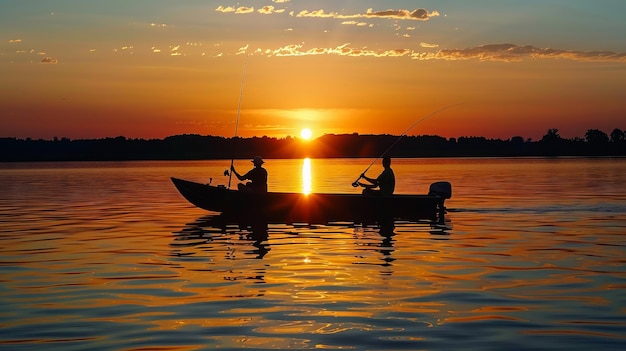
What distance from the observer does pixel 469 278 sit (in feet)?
43.9

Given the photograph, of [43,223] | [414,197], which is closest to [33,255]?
[43,223]

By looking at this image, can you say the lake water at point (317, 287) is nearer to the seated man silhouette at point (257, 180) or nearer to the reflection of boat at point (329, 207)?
the reflection of boat at point (329, 207)

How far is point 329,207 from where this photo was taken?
25.6m

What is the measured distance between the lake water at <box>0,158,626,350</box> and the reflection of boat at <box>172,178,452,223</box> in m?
0.97

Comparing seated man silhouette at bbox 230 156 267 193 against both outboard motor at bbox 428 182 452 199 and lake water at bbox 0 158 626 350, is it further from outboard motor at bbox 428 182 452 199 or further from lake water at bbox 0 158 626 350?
outboard motor at bbox 428 182 452 199

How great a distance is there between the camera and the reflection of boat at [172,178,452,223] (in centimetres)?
2531

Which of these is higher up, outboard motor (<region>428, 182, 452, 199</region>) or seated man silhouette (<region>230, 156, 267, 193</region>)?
seated man silhouette (<region>230, 156, 267, 193</region>)

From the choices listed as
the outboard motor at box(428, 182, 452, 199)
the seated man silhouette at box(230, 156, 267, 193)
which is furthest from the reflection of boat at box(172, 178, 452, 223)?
the outboard motor at box(428, 182, 452, 199)

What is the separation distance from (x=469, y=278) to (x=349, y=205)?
473 inches

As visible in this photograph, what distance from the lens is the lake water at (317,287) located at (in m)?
9.25

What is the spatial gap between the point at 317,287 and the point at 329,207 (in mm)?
13038

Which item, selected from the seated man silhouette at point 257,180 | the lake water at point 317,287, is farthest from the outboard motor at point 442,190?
the seated man silhouette at point 257,180

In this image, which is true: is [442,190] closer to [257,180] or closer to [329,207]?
[329,207]

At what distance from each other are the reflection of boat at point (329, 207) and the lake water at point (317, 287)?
3.19 feet
